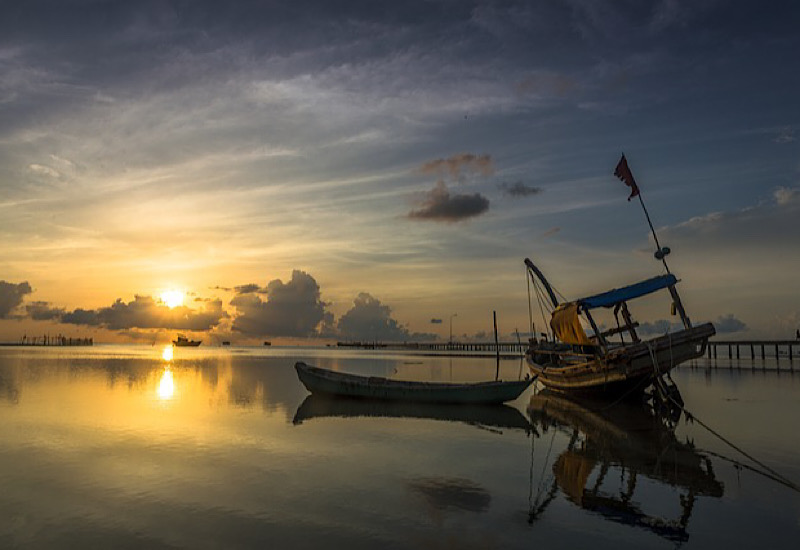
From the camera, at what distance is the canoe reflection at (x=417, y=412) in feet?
86.7

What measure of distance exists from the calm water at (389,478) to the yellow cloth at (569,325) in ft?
19.4

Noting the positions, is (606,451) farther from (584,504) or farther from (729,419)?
(729,419)

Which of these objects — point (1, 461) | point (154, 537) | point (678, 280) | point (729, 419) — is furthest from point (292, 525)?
point (678, 280)

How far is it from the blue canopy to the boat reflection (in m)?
6.69

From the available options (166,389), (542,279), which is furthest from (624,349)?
(166,389)

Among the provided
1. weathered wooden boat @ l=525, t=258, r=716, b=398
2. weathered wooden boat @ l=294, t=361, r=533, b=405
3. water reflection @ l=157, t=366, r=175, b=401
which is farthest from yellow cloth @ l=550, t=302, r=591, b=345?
water reflection @ l=157, t=366, r=175, b=401

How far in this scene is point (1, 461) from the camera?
57.2 ft

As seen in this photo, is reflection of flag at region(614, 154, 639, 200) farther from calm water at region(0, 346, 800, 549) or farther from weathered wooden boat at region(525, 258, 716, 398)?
calm water at region(0, 346, 800, 549)

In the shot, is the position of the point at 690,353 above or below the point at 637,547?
above

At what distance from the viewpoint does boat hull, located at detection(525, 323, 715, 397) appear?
95.2 feet

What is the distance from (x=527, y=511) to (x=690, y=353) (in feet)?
67.5

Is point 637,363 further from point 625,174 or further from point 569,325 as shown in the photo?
point 625,174

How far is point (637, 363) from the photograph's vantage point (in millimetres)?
→ 29547

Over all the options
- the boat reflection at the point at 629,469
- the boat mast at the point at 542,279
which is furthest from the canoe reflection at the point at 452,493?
the boat mast at the point at 542,279
